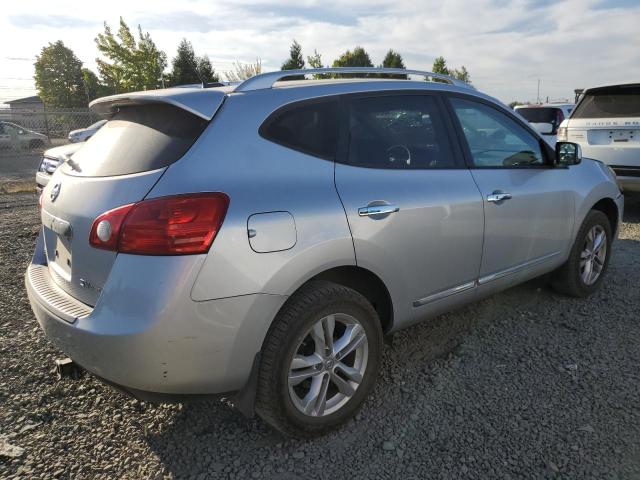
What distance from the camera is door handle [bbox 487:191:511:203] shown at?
3.20 m

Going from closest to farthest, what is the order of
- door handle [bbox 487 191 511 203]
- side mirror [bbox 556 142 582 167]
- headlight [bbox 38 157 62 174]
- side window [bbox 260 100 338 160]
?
side window [bbox 260 100 338 160], door handle [bbox 487 191 511 203], side mirror [bbox 556 142 582 167], headlight [bbox 38 157 62 174]

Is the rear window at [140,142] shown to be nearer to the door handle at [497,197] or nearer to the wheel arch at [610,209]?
the door handle at [497,197]

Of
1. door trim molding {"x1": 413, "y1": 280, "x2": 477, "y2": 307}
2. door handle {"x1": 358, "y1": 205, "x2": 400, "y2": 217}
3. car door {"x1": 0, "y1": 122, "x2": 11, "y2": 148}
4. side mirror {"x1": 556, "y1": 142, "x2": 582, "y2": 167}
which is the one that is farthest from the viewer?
car door {"x1": 0, "y1": 122, "x2": 11, "y2": 148}

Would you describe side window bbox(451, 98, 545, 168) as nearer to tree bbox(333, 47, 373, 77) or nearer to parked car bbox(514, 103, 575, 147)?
parked car bbox(514, 103, 575, 147)

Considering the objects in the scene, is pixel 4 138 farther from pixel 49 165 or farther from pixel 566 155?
pixel 566 155

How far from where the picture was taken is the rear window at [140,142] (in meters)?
2.21

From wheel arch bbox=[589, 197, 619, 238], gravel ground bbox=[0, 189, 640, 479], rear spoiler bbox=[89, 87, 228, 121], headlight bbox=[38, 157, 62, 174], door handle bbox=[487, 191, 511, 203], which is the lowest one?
gravel ground bbox=[0, 189, 640, 479]

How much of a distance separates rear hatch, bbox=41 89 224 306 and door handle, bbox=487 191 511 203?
1.76 metres

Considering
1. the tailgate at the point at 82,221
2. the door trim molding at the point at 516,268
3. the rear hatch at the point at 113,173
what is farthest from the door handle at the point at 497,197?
the tailgate at the point at 82,221

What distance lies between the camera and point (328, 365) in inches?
98.3

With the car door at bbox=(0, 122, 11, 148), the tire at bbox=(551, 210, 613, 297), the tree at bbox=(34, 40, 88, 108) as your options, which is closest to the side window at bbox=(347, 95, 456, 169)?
the tire at bbox=(551, 210, 613, 297)

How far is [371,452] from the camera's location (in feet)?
8.04

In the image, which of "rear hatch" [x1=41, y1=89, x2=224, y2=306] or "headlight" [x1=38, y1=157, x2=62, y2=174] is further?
"headlight" [x1=38, y1=157, x2=62, y2=174]

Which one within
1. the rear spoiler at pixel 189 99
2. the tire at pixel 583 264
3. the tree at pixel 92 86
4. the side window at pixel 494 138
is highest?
the tree at pixel 92 86
